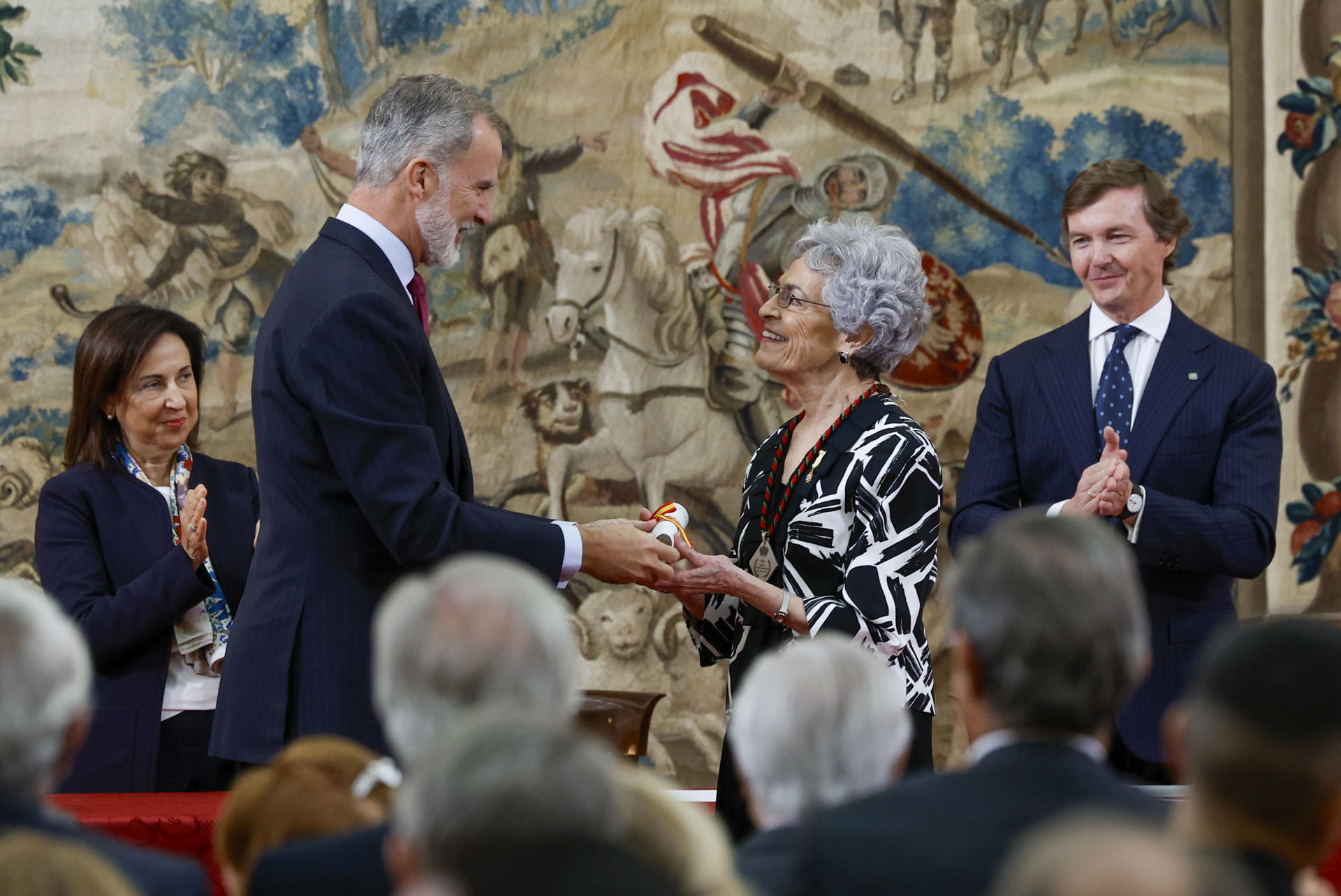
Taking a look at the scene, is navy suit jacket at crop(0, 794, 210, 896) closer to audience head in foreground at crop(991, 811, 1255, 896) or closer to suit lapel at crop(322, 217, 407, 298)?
audience head in foreground at crop(991, 811, 1255, 896)

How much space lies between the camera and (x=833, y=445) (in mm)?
4117

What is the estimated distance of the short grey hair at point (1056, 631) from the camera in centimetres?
181

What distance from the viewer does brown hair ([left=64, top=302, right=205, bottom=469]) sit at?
4723 mm

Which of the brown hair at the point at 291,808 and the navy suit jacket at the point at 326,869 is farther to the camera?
the brown hair at the point at 291,808

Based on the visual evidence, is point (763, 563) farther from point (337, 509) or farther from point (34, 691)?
point (34, 691)

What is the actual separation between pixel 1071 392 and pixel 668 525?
1288 mm

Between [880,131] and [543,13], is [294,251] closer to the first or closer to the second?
[543,13]

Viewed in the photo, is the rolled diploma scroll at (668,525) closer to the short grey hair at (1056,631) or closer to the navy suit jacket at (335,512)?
the navy suit jacket at (335,512)

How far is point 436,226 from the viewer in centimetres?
367

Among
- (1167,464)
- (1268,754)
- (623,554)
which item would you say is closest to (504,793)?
(1268,754)

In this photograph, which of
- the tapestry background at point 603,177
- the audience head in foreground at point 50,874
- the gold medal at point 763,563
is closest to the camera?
the audience head in foreground at point 50,874

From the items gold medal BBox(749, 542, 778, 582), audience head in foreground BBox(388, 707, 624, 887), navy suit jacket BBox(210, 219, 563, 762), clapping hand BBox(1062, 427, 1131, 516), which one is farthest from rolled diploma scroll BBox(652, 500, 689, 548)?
audience head in foreground BBox(388, 707, 624, 887)

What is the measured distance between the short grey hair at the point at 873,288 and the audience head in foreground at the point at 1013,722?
2417 millimetres

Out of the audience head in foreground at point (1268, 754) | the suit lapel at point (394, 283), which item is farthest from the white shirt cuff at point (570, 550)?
the audience head in foreground at point (1268, 754)
